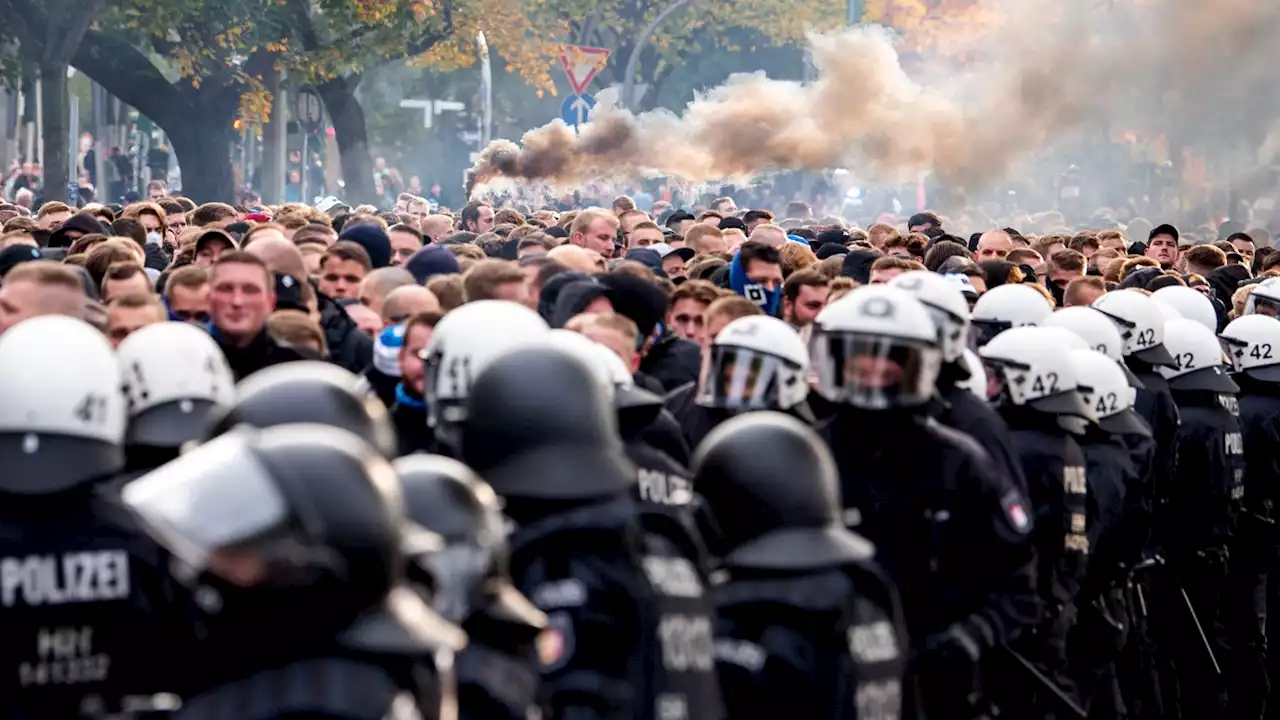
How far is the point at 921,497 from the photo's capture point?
21.1ft

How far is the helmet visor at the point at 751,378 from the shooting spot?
7.37 metres

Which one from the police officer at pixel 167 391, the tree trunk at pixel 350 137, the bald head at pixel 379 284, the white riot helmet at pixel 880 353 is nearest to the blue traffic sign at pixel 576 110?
the tree trunk at pixel 350 137

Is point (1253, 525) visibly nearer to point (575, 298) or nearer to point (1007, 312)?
point (1007, 312)

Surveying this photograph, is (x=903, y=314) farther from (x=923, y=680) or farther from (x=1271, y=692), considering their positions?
(x=1271, y=692)

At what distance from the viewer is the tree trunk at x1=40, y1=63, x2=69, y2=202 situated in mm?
30984

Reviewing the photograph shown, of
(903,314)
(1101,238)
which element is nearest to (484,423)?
(903,314)

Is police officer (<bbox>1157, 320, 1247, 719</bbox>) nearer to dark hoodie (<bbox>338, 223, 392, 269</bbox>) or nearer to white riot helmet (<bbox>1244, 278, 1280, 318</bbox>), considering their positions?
white riot helmet (<bbox>1244, 278, 1280, 318</bbox>)

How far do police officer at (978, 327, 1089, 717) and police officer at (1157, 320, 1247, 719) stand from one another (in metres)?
2.27

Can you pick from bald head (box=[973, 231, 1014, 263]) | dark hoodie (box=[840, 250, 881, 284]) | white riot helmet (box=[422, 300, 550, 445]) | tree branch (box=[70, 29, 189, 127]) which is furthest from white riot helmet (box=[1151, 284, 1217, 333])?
tree branch (box=[70, 29, 189, 127])

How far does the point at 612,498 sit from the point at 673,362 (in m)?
5.06

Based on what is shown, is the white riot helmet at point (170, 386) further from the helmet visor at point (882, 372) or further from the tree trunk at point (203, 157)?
the tree trunk at point (203, 157)

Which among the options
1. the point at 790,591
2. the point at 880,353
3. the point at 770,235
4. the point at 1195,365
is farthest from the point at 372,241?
the point at 790,591

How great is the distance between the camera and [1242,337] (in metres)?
11.8

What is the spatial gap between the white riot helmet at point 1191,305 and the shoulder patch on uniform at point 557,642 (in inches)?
303
